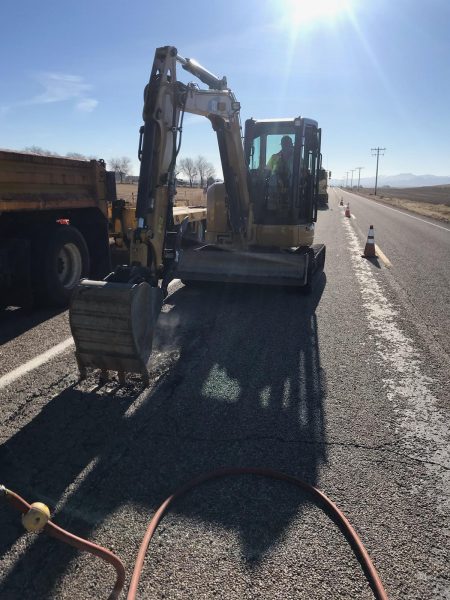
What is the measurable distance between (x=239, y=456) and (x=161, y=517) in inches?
31.7

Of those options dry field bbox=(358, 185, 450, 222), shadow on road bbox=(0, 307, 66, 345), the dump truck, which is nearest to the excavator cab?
the dump truck

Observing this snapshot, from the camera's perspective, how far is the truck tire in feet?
22.5

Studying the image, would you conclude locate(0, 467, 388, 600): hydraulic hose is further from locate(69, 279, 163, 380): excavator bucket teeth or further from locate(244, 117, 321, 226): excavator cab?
locate(244, 117, 321, 226): excavator cab

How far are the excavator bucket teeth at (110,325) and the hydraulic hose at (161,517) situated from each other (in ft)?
4.86

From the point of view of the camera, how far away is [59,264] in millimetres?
7410

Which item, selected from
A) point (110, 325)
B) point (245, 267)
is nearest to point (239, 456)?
point (110, 325)

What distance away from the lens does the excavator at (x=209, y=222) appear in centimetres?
416

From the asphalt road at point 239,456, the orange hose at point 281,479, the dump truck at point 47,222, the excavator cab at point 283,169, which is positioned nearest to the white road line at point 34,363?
the asphalt road at point 239,456

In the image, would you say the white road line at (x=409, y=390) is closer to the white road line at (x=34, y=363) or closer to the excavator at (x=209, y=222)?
the excavator at (x=209, y=222)

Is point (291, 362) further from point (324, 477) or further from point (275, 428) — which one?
point (324, 477)

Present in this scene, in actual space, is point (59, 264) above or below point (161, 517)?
above

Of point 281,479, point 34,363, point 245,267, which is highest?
point 245,267

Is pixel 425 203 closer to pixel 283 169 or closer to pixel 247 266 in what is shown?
pixel 283 169

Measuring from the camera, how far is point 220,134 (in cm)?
742
